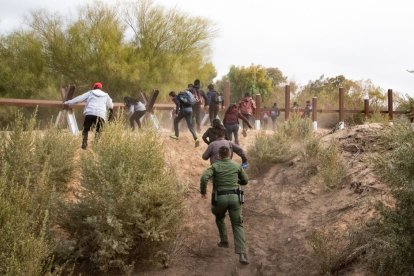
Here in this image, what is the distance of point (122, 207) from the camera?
6742mm

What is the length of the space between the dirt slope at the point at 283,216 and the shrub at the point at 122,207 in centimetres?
62

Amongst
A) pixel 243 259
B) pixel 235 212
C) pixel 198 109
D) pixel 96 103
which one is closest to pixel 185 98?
pixel 198 109

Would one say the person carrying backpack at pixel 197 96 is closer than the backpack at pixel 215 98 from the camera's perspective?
Yes

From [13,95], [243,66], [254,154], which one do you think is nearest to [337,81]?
[243,66]

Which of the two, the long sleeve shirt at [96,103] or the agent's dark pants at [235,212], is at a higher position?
the long sleeve shirt at [96,103]

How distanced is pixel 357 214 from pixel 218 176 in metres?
2.33

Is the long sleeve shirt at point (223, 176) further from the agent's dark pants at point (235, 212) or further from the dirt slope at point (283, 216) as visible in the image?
the dirt slope at point (283, 216)

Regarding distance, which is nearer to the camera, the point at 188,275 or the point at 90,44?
the point at 188,275

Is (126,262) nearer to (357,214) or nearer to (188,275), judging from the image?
(188,275)

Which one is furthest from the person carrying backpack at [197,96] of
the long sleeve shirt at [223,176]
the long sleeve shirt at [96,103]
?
the long sleeve shirt at [223,176]

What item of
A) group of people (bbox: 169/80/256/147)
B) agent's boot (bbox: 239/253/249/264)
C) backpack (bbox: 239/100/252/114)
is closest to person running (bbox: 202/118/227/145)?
group of people (bbox: 169/80/256/147)

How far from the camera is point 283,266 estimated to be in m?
7.18

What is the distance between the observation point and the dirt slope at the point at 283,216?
7223 mm

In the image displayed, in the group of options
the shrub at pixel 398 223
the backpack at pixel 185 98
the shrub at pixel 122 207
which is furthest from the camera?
the backpack at pixel 185 98
